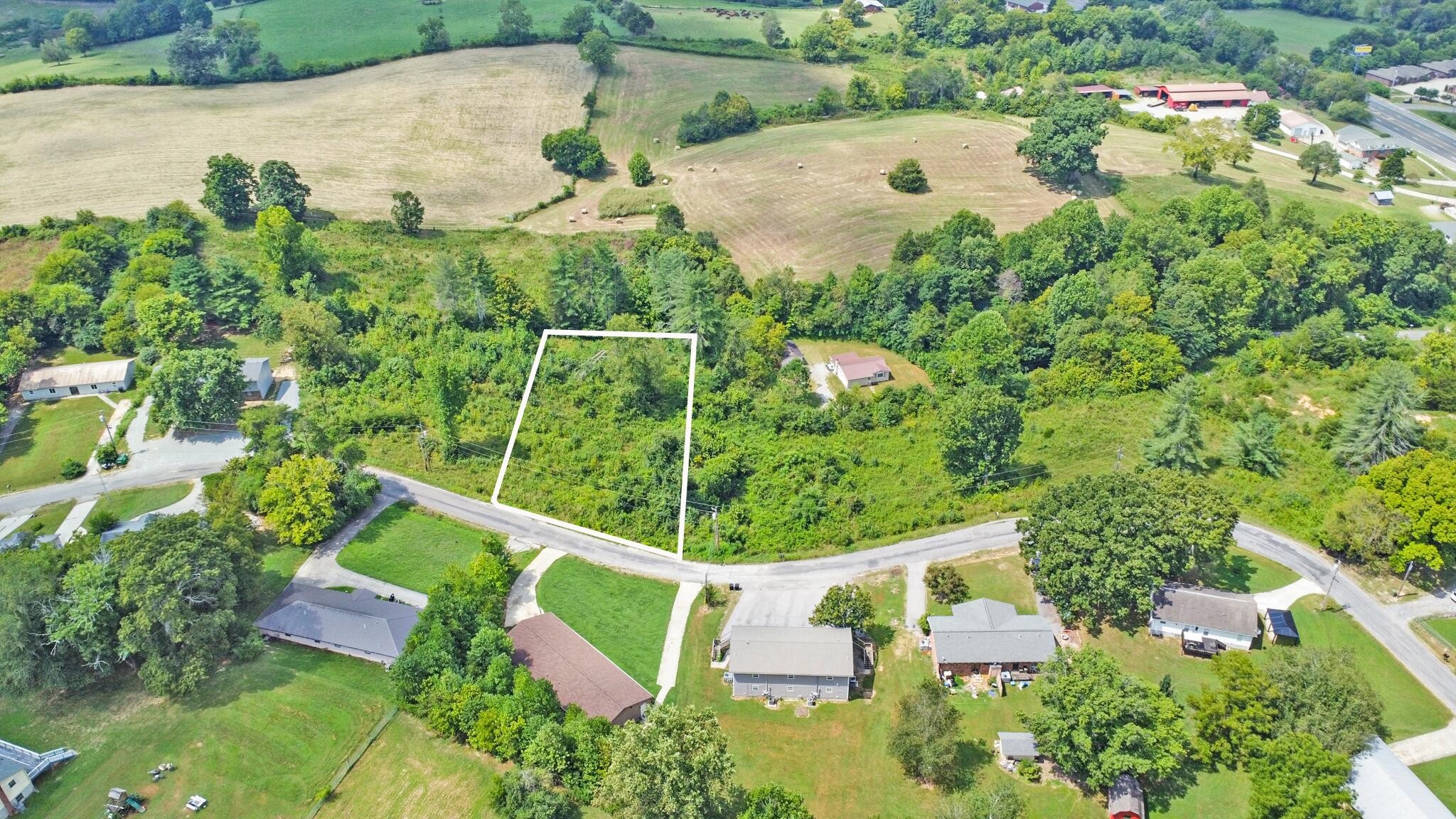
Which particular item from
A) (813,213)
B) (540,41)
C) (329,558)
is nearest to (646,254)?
(813,213)

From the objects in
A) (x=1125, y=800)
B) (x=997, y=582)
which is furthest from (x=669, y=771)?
(x=997, y=582)

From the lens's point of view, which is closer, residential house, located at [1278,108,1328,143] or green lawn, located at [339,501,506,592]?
green lawn, located at [339,501,506,592]

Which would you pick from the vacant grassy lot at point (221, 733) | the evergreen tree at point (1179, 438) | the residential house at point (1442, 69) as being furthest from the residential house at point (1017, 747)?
the residential house at point (1442, 69)

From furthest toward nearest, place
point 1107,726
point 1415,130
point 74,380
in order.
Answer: point 1415,130 < point 74,380 < point 1107,726

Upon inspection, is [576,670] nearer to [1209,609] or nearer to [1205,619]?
[1205,619]

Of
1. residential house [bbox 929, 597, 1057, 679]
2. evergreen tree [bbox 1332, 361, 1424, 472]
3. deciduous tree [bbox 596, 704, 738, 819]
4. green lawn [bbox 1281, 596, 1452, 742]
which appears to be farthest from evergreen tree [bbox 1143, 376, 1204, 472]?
deciduous tree [bbox 596, 704, 738, 819]

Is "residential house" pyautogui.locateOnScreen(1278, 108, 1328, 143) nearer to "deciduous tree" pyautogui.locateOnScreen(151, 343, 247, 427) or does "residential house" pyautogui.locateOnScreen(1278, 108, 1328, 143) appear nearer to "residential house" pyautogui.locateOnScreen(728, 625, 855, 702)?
"residential house" pyautogui.locateOnScreen(728, 625, 855, 702)
